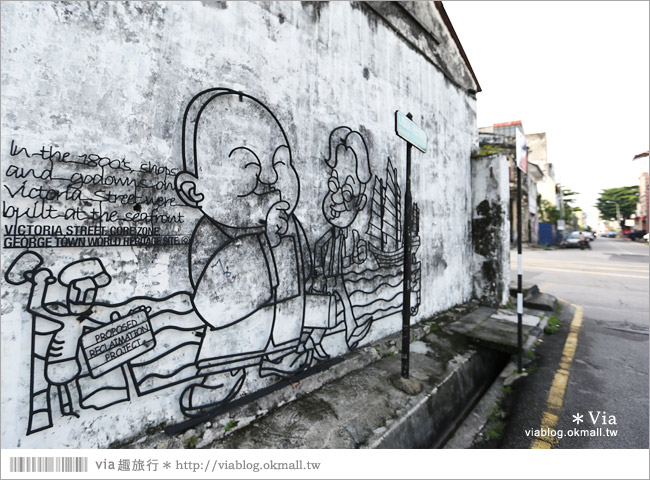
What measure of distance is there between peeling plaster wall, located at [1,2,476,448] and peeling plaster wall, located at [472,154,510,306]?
410 centimetres

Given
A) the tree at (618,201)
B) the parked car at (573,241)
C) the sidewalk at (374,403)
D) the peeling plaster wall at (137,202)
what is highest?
the tree at (618,201)

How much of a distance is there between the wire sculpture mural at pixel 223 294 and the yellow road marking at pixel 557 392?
75.1 inches

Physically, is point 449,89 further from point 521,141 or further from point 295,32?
point 295,32

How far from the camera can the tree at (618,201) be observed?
1608 inches

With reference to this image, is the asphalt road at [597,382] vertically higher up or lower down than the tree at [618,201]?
lower down

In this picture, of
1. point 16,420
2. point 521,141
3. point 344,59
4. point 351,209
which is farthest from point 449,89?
point 16,420

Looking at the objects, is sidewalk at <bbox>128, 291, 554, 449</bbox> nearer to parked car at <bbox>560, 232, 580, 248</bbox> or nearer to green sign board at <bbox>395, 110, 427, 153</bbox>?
green sign board at <bbox>395, 110, 427, 153</bbox>

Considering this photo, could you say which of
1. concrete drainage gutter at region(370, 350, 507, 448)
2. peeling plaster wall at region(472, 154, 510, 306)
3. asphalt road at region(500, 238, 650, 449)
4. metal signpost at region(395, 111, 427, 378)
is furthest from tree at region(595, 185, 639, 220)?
metal signpost at region(395, 111, 427, 378)

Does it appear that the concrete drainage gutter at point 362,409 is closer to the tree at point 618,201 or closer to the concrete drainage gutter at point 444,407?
the concrete drainage gutter at point 444,407

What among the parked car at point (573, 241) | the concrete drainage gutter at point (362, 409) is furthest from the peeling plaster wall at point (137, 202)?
the parked car at point (573, 241)

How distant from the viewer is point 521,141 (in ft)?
13.2

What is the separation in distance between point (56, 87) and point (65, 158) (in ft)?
1.29

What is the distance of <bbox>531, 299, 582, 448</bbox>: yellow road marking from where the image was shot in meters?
2.73

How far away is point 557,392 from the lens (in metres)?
3.43
